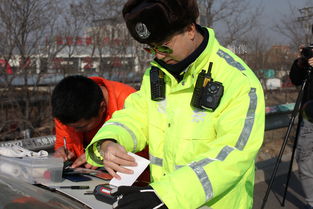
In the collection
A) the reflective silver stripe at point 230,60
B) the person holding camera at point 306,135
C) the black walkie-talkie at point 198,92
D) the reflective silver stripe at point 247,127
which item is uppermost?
the reflective silver stripe at point 230,60

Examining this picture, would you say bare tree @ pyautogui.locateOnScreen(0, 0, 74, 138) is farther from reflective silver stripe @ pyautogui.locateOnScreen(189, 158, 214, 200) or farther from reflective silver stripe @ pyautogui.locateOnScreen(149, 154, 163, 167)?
reflective silver stripe @ pyautogui.locateOnScreen(189, 158, 214, 200)

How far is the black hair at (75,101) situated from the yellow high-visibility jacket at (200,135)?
63 centimetres

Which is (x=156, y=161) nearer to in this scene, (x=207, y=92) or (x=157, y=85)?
(x=157, y=85)

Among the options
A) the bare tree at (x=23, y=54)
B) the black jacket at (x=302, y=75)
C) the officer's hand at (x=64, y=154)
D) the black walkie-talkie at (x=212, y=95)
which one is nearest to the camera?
the black walkie-talkie at (x=212, y=95)

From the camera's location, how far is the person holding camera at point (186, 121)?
1.57 metres

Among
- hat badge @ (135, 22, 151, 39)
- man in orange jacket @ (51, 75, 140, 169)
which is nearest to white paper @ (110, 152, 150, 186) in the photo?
hat badge @ (135, 22, 151, 39)

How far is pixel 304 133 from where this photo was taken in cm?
427

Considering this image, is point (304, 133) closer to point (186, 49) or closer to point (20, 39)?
point (186, 49)

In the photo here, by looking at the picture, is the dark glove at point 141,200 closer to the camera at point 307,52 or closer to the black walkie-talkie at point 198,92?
the black walkie-talkie at point 198,92

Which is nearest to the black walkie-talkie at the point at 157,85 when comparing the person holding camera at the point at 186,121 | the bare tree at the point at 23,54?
the person holding camera at the point at 186,121

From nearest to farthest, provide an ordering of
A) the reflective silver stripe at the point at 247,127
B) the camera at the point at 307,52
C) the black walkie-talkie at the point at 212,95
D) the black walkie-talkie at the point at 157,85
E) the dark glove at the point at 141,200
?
the dark glove at the point at 141,200
the reflective silver stripe at the point at 247,127
the black walkie-talkie at the point at 212,95
the black walkie-talkie at the point at 157,85
the camera at the point at 307,52

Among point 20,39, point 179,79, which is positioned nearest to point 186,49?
point 179,79

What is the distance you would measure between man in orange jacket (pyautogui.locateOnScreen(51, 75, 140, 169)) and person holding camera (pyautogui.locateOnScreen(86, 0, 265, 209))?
2.10 feet

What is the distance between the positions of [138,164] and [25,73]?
4005 millimetres
